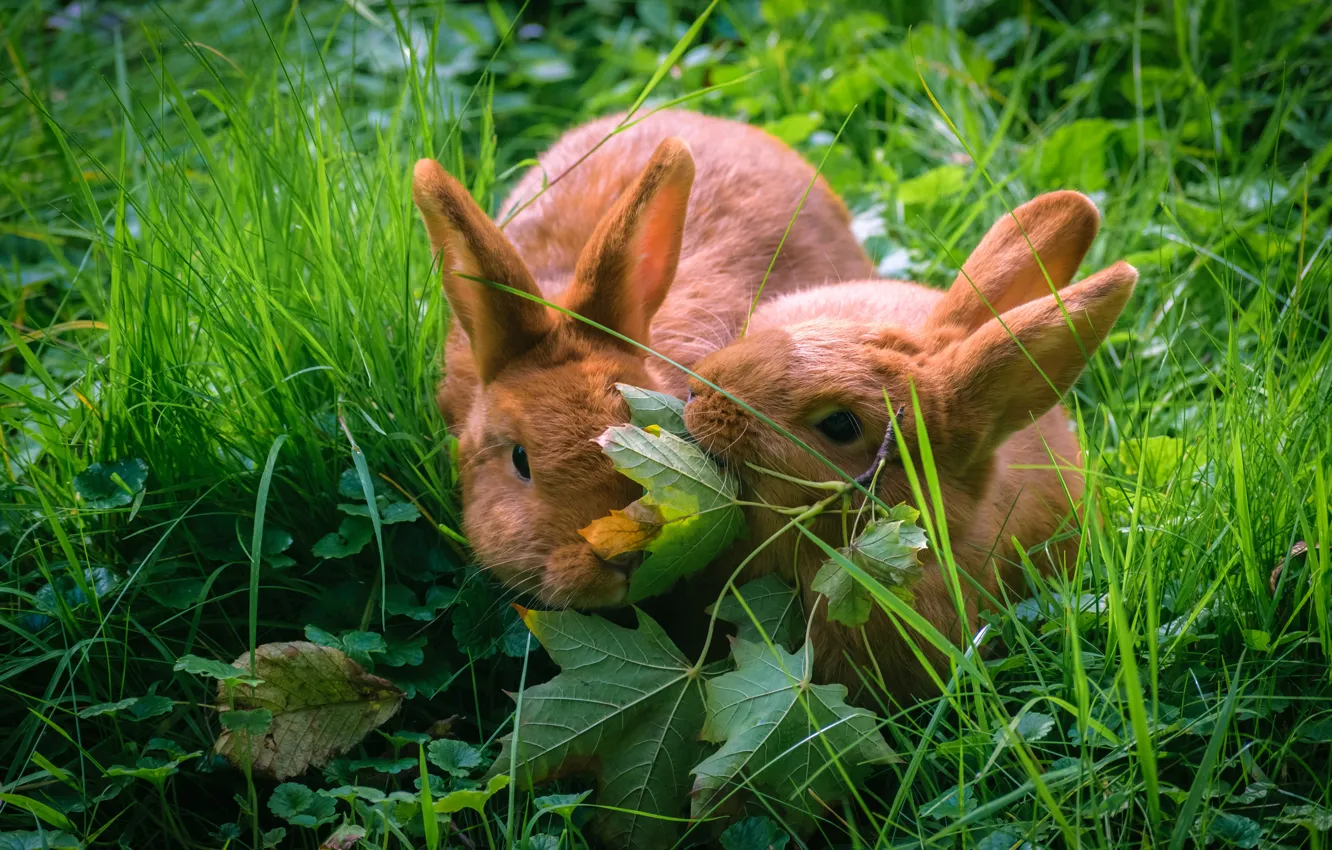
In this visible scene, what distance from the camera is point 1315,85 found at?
4.22m

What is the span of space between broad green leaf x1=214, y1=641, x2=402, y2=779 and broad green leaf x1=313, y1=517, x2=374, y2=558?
22 cm

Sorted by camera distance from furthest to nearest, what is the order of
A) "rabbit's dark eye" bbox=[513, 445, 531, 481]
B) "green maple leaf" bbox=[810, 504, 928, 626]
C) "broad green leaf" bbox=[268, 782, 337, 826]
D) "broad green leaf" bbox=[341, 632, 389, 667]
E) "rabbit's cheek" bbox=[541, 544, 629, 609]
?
"rabbit's dark eye" bbox=[513, 445, 531, 481] → "broad green leaf" bbox=[341, 632, 389, 667] → "rabbit's cheek" bbox=[541, 544, 629, 609] → "broad green leaf" bbox=[268, 782, 337, 826] → "green maple leaf" bbox=[810, 504, 928, 626]

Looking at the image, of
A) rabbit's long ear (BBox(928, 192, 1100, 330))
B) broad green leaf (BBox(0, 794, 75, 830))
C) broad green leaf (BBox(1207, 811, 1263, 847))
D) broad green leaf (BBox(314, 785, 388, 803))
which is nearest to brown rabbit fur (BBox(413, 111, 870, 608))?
broad green leaf (BBox(314, 785, 388, 803))

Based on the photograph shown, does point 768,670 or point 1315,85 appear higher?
point 1315,85

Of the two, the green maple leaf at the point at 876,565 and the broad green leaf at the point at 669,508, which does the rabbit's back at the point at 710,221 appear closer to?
the broad green leaf at the point at 669,508

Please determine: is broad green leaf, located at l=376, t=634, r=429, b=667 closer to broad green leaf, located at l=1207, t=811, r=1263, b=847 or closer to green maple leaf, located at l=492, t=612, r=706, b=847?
green maple leaf, located at l=492, t=612, r=706, b=847

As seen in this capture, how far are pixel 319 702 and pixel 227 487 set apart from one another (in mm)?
606

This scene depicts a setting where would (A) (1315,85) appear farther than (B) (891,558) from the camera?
Yes

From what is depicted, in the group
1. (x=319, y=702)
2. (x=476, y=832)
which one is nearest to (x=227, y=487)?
(x=319, y=702)

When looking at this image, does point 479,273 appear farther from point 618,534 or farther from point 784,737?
point 784,737

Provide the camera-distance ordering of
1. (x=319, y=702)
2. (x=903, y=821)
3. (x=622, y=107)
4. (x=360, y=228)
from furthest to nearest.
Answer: (x=622, y=107) → (x=360, y=228) → (x=319, y=702) → (x=903, y=821)

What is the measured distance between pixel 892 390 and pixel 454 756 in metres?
1.09

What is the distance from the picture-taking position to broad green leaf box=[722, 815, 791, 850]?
6.86 feet

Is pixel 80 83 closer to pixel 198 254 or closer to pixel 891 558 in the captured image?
pixel 198 254
